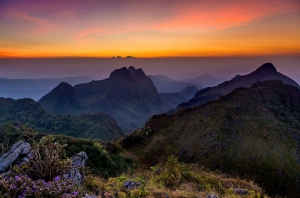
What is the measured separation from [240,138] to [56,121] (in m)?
88.3

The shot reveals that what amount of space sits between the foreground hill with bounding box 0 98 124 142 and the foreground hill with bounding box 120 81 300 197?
179ft

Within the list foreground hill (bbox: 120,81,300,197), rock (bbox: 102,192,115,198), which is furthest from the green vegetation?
foreground hill (bbox: 120,81,300,197)

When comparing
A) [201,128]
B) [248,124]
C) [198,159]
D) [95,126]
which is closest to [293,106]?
[248,124]

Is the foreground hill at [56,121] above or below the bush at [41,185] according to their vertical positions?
below

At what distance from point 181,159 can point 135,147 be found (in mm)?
10273

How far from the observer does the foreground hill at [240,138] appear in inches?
940

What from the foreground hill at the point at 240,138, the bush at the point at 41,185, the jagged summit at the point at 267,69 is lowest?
the foreground hill at the point at 240,138

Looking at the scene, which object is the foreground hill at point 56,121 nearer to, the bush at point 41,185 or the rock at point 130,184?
the rock at point 130,184

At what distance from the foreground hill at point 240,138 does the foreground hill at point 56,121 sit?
54439 millimetres

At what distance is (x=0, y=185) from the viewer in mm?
3682

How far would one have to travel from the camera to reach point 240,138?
2975 centimetres

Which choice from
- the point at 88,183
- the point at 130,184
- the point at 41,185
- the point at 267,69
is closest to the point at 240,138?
the point at 130,184

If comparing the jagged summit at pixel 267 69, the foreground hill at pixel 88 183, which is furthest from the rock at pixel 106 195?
the jagged summit at pixel 267 69

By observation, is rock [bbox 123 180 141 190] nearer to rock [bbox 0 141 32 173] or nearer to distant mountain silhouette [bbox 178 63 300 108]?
rock [bbox 0 141 32 173]
